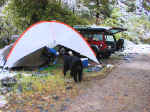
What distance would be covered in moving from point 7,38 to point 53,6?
15.0 ft

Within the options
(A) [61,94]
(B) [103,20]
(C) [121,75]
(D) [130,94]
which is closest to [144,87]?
(D) [130,94]

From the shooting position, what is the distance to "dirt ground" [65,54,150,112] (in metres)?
4.88

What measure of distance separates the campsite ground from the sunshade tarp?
1498mm

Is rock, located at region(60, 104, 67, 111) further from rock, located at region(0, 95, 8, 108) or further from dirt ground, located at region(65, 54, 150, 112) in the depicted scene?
rock, located at region(0, 95, 8, 108)

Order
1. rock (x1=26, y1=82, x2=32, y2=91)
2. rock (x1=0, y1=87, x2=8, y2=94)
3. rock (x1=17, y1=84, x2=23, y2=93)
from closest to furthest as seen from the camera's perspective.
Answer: rock (x1=0, y1=87, x2=8, y2=94)
rock (x1=17, y1=84, x2=23, y2=93)
rock (x1=26, y1=82, x2=32, y2=91)

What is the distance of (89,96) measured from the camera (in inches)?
224

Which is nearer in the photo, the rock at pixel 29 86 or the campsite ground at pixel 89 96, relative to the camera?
the campsite ground at pixel 89 96

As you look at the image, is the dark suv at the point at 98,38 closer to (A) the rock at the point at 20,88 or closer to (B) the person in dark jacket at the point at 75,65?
(B) the person in dark jacket at the point at 75,65

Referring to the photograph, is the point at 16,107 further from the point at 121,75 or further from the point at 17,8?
the point at 17,8

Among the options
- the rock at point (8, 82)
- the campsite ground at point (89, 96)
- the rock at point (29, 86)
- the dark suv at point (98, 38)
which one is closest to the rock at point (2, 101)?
the campsite ground at point (89, 96)

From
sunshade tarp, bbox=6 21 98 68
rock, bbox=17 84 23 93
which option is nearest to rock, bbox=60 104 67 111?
rock, bbox=17 84 23 93

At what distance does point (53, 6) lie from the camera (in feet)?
46.8

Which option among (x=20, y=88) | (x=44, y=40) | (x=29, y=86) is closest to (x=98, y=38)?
(x=44, y=40)

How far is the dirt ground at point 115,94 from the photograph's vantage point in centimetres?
488
